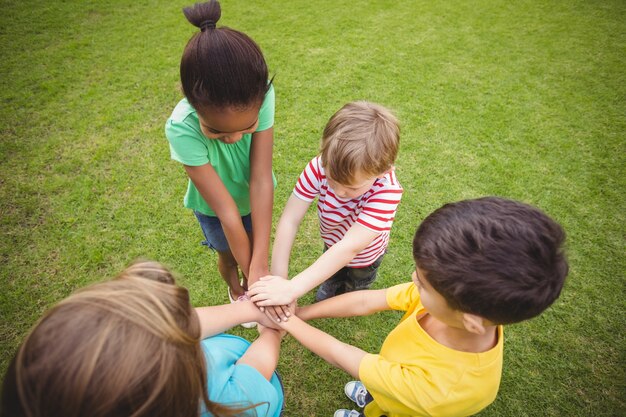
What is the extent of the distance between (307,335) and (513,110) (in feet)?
14.8

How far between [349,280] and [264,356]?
1265 millimetres

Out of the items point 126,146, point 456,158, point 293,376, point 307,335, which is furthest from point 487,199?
point 126,146

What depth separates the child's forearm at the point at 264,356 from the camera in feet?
4.30

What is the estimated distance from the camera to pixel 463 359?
1.17 meters

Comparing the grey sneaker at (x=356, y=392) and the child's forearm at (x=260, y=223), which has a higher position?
the child's forearm at (x=260, y=223)

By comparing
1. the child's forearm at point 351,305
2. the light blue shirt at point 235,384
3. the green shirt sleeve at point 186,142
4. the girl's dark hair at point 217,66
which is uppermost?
the girl's dark hair at point 217,66

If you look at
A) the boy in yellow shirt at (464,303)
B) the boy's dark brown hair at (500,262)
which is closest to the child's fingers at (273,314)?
the boy in yellow shirt at (464,303)

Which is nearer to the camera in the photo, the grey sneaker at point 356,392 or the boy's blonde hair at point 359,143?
the boy's blonde hair at point 359,143

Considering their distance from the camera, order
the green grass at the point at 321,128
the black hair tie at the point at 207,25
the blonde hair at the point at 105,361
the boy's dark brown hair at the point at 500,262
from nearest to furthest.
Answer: the blonde hair at the point at 105,361
the boy's dark brown hair at the point at 500,262
the black hair tie at the point at 207,25
the green grass at the point at 321,128

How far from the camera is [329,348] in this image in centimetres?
145

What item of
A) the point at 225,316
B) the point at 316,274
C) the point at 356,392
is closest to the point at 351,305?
the point at 316,274

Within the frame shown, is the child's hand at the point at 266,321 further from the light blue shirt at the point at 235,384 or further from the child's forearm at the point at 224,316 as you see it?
the light blue shirt at the point at 235,384

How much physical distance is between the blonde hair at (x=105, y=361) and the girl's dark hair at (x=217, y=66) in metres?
0.80

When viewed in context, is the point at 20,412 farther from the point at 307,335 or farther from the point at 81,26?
the point at 81,26
